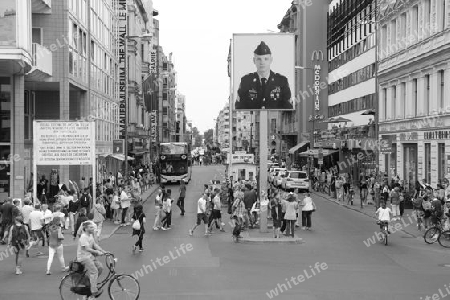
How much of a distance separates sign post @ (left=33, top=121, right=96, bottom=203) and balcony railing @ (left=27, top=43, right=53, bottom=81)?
4925 millimetres

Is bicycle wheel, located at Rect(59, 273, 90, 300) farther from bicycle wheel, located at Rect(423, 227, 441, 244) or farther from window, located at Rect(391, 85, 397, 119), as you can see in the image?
window, located at Rect(391, 85, 397, 119)

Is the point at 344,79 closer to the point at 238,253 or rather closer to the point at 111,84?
the point at 111,84

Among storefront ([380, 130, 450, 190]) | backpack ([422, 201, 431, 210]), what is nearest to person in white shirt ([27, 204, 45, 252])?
backpack ([422, 201, 431, 210])

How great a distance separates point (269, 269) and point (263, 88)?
31.8 feet

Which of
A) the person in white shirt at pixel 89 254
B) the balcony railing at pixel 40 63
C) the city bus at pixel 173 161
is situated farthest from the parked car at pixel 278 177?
the person in white shirt at pixel 89 254

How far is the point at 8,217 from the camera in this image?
2036 cm

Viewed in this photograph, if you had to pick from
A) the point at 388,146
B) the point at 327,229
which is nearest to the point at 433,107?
the point at 388,146

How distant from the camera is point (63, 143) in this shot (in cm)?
2538

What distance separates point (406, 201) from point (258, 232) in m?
13.0

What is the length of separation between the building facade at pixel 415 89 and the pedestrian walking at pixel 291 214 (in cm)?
1242

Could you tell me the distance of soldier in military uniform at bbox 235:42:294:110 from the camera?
80.6 ft

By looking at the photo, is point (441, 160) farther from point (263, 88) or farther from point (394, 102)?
point (263, 88)

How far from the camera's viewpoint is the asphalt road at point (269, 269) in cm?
1362

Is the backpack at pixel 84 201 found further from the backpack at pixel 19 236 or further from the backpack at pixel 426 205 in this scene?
the backpack at pixel 426 205
